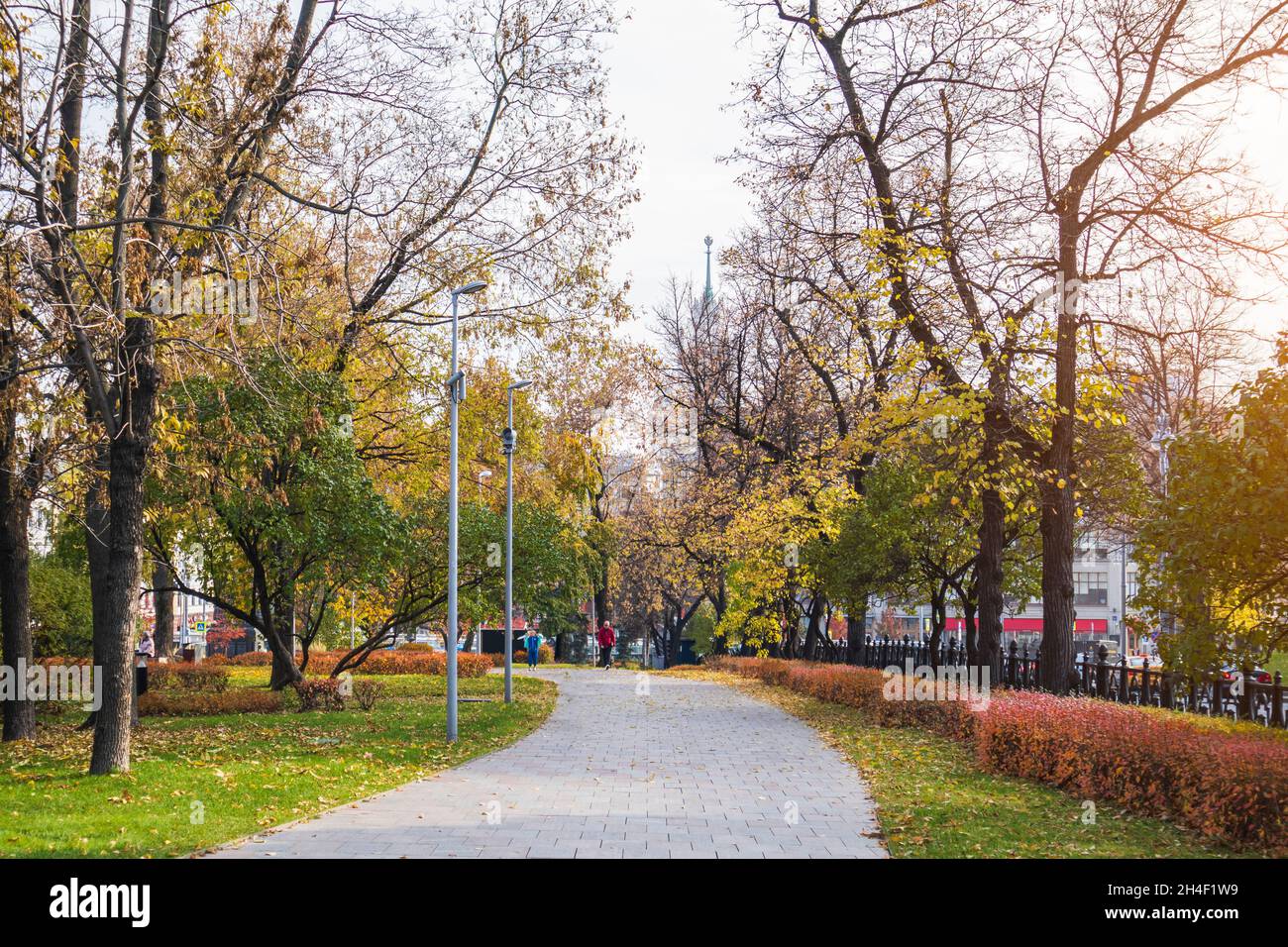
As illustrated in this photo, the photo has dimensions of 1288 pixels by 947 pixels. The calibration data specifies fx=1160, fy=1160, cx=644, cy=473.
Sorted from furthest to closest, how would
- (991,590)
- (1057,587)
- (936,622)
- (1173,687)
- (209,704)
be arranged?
(936,622) < (209,704) < (991,590) < (1173,687) < (1057,587)

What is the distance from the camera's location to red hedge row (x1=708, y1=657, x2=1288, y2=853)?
8.99 m

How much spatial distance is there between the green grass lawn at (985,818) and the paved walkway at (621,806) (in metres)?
0.34

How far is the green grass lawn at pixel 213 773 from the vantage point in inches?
356

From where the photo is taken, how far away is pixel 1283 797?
28.6ft

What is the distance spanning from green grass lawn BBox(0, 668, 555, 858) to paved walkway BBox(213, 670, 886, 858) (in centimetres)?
50

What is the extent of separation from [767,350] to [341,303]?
17.2 m

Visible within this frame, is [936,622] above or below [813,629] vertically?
above

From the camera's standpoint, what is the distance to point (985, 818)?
406 inches

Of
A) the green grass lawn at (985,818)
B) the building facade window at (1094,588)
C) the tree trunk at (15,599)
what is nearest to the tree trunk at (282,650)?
the tree trunk at (15,599)

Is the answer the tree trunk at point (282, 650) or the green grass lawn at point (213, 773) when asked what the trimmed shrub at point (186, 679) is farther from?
the green grass lawn at point (213, 773)

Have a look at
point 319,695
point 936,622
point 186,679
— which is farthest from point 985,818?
point 186,679

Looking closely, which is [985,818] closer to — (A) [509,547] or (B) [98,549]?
(B) [98,549]

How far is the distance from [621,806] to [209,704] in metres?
12.9

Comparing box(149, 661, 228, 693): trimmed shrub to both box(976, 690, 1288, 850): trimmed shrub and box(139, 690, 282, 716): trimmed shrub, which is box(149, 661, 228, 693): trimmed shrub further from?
box(976, 690, 1288, 850): trimmed shrub
